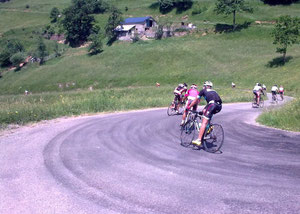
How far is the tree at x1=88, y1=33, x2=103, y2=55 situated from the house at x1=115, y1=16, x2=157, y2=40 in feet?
26.5

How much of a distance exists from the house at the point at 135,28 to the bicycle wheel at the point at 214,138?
75509 millimetres

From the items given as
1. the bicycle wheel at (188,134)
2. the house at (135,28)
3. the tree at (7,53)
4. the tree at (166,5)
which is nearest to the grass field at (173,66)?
the tree at (7,53)

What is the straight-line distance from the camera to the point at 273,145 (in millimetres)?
9562

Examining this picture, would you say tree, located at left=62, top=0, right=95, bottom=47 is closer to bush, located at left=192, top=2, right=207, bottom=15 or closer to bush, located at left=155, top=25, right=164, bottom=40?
bush, located at left=155, top=25, right=164, bottom=40

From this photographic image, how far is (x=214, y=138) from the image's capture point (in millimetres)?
9188

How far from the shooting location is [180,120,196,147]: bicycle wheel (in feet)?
31.9

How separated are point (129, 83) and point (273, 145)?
4905cm

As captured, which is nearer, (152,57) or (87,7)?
(152,57)

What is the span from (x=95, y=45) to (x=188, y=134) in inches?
2834

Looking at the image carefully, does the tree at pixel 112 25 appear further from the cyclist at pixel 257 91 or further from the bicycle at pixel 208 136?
the bicycle at pixel 208 136

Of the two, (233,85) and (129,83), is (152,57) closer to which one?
(129,83)

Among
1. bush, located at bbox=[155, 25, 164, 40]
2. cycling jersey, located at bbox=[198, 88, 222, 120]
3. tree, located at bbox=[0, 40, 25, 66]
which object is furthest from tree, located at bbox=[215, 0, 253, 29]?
cycling jersey, located at bbox=[198, 88, 222, 120]

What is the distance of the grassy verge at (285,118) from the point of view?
1248 centimetres

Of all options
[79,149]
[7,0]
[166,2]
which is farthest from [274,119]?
[7,0]
